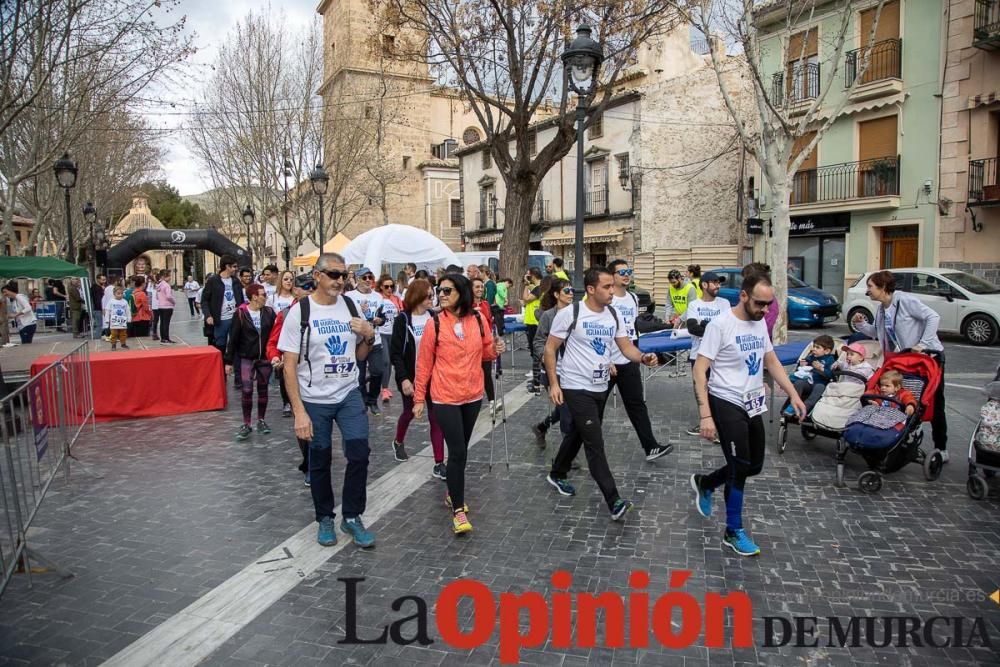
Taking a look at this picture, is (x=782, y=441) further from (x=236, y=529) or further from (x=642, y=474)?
(x=236, y=529)

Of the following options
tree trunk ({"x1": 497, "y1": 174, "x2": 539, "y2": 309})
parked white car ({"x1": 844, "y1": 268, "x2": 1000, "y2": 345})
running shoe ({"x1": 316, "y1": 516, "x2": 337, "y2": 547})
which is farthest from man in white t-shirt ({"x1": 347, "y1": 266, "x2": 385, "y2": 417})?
parked white car ({"x1": 844, "y1": 268, "x2": 1000, "y2": 345})

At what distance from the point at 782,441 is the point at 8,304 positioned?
62.8ft

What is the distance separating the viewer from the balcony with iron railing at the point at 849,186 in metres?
21.0

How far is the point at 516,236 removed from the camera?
17.9 metres

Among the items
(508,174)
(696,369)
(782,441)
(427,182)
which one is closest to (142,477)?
(696,369)

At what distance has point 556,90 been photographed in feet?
59.9

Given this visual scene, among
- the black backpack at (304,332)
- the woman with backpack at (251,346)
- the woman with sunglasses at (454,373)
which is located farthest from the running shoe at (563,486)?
the woman with backpack at (251,346)

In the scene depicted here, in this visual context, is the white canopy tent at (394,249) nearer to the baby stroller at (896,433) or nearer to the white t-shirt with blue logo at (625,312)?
the white t-shirt with blue logo at (625,312)

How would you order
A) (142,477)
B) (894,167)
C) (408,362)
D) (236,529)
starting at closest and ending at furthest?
(236,529) < (408,362) < (142,477) < (894,167)

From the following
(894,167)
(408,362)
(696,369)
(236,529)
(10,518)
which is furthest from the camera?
(894,167)

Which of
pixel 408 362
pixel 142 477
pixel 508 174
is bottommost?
pixel 142 477

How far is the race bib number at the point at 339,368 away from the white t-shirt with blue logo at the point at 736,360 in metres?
2.38

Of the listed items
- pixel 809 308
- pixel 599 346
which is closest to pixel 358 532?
pixel 599 346

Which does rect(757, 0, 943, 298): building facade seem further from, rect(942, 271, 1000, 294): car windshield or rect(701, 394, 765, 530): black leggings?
rect(701, 394, 765, 530): black leggings
